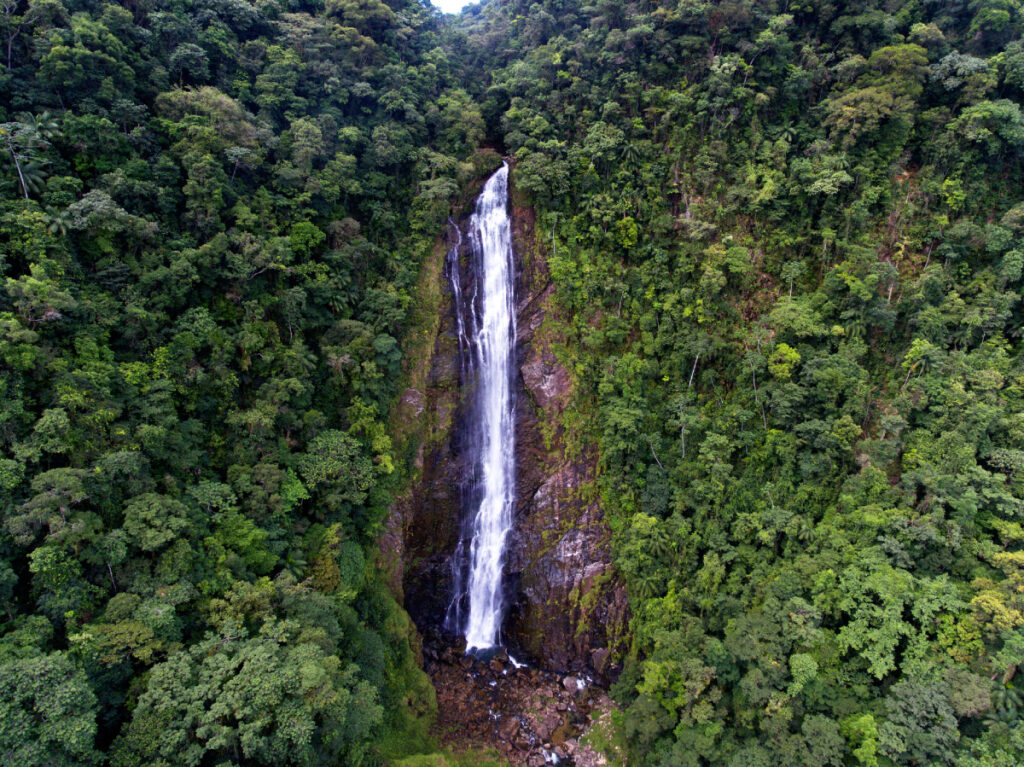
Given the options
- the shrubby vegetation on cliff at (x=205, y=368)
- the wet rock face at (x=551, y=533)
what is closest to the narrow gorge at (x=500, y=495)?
the wet rock face at (x=551, y=533)

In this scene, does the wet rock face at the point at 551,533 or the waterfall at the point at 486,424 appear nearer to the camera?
the wet rock face at the point at 551,533

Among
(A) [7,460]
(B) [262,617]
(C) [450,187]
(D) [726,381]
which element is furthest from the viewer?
(C) [450,187]

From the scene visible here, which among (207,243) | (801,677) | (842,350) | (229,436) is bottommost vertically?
(801,677)

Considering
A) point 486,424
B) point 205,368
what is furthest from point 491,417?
point 205,368

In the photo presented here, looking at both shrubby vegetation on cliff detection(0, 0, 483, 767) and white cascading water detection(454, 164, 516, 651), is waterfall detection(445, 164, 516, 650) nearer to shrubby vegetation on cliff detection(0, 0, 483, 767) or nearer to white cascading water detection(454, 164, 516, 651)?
white cascading water detection(454, 164, 516, 651)

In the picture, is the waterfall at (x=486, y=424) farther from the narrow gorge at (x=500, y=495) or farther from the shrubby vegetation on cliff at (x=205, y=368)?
the shrubby vegetation on cliff at (x=205, y=368)

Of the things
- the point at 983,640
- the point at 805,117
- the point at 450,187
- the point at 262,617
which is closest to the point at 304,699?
the point at 262,617

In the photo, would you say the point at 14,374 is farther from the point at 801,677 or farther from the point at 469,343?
the point at 801,677
